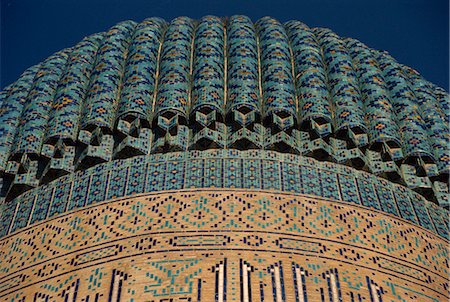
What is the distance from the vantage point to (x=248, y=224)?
6008 millimetres

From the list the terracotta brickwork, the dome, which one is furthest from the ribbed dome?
the terracotta brickwork

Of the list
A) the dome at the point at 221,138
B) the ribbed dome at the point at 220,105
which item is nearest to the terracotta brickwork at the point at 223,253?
the dome at the point at 221,138

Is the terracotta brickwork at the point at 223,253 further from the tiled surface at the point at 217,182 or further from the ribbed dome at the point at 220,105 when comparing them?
the ribbed dome at the point at 220,105

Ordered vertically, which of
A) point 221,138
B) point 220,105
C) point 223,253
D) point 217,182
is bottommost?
point 223,253

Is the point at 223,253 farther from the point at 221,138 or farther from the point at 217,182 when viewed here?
the point at 221,138

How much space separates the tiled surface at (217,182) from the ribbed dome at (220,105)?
11 cm

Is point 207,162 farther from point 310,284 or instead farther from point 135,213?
point 310,284

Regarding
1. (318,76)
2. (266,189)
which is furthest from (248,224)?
(318,76)

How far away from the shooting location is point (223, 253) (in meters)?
5.70

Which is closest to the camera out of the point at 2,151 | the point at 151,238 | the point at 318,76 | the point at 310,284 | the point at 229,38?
the point at 310,284

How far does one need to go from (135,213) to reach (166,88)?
157cm

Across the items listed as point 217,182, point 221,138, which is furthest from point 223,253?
point 221,138

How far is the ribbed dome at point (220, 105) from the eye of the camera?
271 inches

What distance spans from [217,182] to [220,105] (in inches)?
39.0
